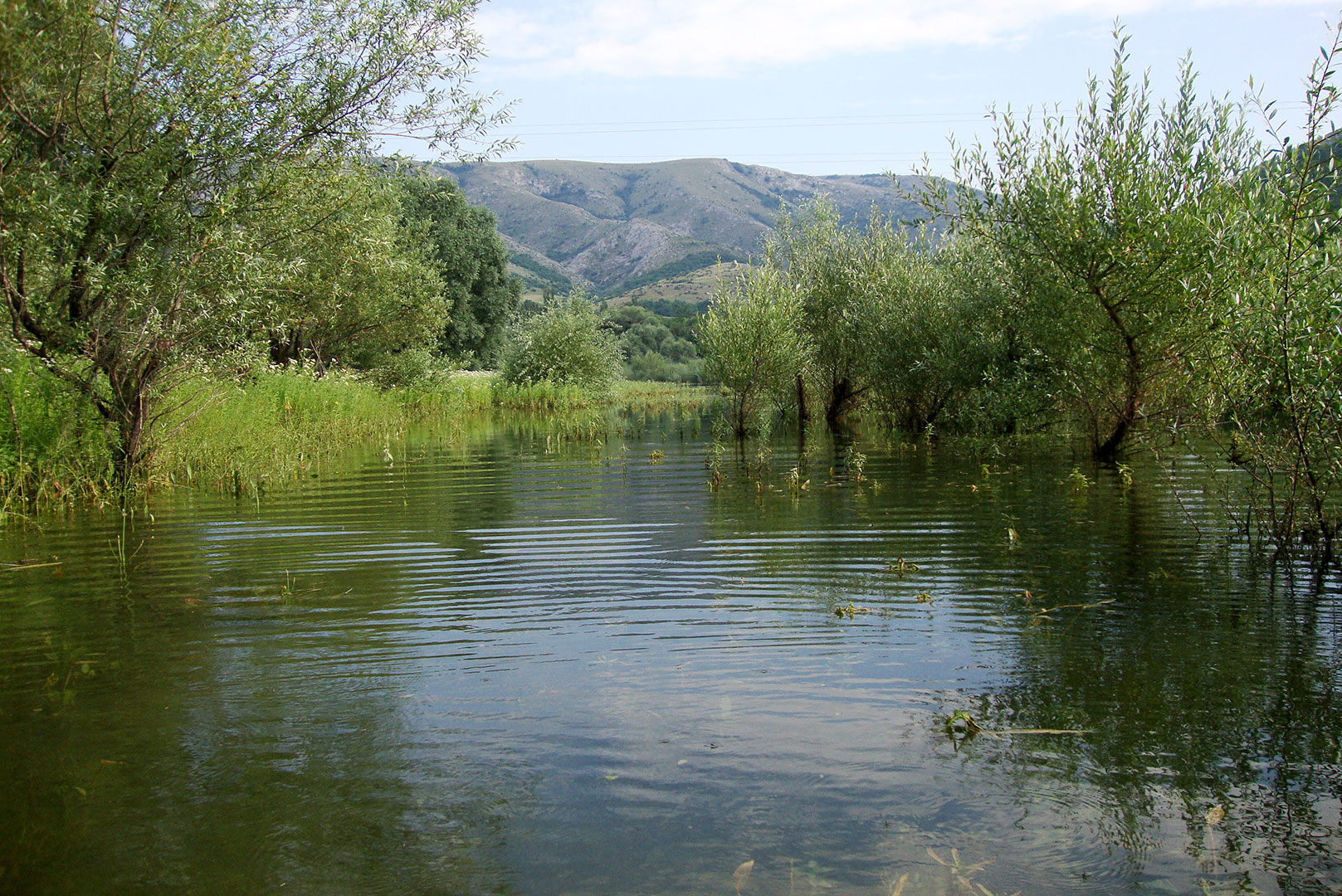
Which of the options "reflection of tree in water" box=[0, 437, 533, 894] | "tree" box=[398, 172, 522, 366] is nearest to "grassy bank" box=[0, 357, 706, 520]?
"reflection of tree in water" box=[0, 437, 533, 894]

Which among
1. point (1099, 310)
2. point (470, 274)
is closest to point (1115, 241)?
point (1099, 310)

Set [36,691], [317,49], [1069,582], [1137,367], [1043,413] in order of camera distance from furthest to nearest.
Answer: [1043,413], [1137,367], [317,49], [1069,582], [36,691]

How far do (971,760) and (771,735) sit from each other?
1.07 meters

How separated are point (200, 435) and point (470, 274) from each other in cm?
4655

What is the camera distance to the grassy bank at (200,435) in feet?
40.5

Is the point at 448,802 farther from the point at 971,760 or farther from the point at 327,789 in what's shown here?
the point at 971,760

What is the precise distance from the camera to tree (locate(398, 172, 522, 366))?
189ft

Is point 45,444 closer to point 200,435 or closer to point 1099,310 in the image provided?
point 200,435

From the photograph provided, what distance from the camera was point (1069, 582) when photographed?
26.9 feet

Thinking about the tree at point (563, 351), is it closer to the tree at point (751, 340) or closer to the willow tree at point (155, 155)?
the tree at point (751, 340)

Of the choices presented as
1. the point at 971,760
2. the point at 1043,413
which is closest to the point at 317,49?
the point at 971,760

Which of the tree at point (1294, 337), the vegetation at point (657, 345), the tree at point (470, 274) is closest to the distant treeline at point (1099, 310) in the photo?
the tree at point (1294, 337)

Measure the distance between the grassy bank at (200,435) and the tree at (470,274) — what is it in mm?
30736

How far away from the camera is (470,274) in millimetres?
60750
